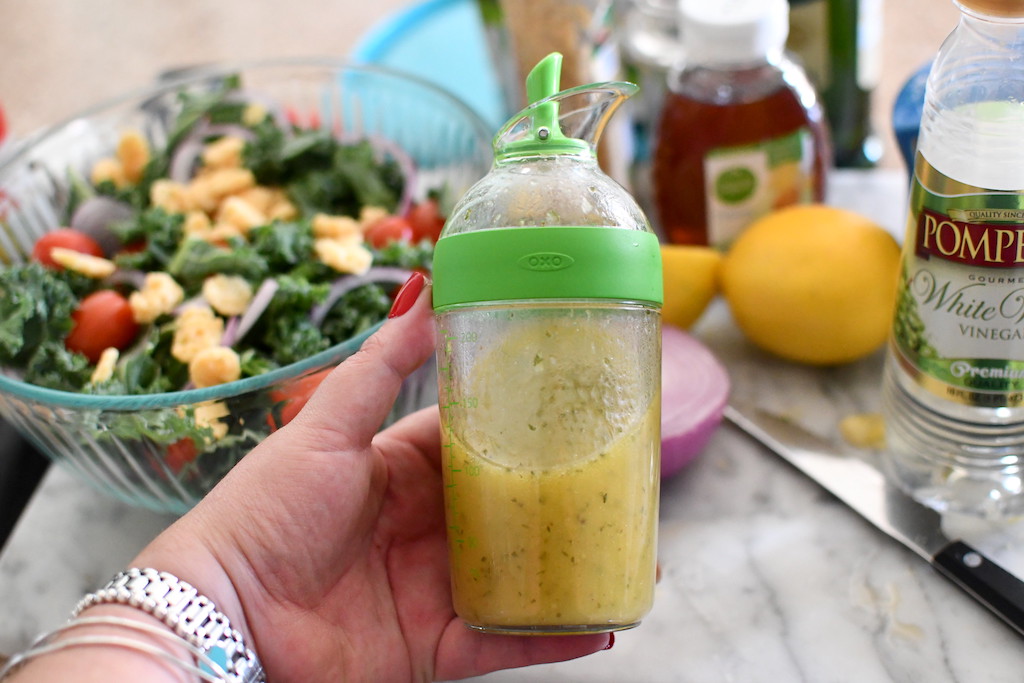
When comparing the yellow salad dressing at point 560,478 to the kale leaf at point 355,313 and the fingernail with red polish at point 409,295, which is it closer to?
the fingernail with red polish at point 409,295

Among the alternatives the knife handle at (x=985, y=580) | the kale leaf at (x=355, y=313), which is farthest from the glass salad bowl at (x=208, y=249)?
the knife handle at (x=985, y=580)

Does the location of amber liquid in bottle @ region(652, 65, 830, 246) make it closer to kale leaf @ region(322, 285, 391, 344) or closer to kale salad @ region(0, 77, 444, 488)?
kale salad @ region(0, 77, 444, 488)

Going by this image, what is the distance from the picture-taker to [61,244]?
0.99 metres

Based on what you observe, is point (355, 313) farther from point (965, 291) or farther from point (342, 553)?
point (965, 291)

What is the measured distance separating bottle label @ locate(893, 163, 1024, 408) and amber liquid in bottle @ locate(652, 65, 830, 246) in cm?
35

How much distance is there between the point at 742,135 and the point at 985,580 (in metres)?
0.57

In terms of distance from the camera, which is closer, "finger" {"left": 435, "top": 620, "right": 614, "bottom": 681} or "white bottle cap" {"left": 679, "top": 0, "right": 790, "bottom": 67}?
"finger" {"left": 435, "top": 620, "right": 614, "bottom": 681}

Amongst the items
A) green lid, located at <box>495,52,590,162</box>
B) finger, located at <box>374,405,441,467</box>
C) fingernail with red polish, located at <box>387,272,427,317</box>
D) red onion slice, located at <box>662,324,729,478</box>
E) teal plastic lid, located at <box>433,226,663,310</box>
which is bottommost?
red onion slice, located at <box>662,324,729,478</box>

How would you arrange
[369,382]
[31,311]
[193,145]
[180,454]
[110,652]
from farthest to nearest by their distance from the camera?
[193,145], [31,311], [180,454], [369,382], [110,652]

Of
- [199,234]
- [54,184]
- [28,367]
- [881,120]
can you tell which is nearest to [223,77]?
[54,184]

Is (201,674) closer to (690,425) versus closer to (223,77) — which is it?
(690,425)

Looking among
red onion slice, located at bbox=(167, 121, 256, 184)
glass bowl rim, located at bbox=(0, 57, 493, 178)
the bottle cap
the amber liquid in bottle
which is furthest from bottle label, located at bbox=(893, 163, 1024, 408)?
red onion slice, located at bbox=(167, 121, 256, 184)

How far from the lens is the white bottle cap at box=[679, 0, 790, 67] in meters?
0.94

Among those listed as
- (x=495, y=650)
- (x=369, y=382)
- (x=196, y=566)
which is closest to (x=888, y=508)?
(x=495, y=650)
